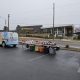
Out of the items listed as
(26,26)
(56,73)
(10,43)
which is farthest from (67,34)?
(56,73)

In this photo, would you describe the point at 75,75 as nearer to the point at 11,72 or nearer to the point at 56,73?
the point at 56,73

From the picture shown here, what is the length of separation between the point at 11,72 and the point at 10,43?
17.2 m

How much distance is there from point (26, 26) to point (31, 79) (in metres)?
90.2

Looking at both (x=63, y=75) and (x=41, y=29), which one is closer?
(x=63, y=75)

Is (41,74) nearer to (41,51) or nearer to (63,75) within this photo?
(63,75)

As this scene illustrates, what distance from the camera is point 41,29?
276 ft

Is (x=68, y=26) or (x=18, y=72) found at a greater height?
(x=68, y=26)

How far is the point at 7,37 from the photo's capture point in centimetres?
2852

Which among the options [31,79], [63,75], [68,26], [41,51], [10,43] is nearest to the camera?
[31,79]

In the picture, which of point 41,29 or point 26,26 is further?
point 26,26

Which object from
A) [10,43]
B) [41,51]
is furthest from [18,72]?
[10,43]

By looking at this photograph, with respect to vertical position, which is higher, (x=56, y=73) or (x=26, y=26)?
(x=26, y=26)

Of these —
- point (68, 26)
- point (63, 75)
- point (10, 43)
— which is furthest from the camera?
point (68, 26)

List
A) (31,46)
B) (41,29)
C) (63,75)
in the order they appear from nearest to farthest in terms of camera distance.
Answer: (63,75) → (31,46) → (41,29)
